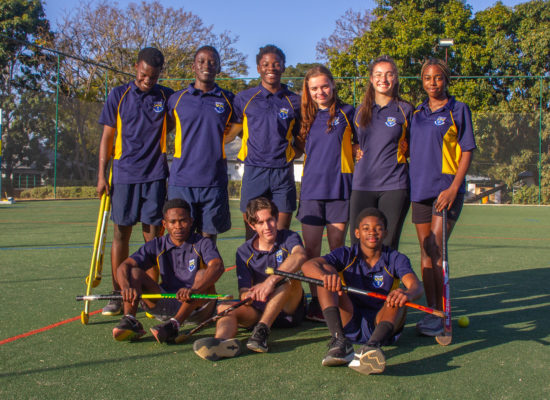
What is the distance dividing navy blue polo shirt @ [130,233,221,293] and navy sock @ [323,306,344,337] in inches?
40.4

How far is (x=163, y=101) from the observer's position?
4738 mm

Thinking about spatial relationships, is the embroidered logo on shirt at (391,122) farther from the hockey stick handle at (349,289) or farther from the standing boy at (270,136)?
the hockey stick handle at (349,289)

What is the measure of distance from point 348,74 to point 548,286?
24.1 m

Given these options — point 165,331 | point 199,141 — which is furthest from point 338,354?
point 199,141

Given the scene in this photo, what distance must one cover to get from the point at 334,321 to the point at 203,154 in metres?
1.76

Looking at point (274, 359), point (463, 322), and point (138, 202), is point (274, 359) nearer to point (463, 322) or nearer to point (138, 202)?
point (463, 322)

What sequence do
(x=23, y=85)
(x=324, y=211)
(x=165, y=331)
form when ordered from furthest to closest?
(x=23, y=85) → (x=324, y=211) → (x=165, y=331)

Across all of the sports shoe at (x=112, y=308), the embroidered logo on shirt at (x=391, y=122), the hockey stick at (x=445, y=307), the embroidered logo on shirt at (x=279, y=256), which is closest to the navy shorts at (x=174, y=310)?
the sports shoe at (x=112, y=308)

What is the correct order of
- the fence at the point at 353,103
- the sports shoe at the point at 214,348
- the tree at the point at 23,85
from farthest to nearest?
Result: 1. the tree at the point at 23,85
2. the fence at the point at 353,103
3. the sports shoe at the point at 214,348

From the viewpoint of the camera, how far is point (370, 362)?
3.07 m

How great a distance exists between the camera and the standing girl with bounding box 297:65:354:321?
4.41 meters

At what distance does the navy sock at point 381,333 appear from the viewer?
3.37 meters

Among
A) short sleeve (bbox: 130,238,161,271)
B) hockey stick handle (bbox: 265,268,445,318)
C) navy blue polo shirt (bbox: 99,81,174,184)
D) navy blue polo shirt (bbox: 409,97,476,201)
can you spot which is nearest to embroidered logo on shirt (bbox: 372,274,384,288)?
hockey stick handle (bbox: 265,268,445,318)

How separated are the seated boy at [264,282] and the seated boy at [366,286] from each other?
0.26m
